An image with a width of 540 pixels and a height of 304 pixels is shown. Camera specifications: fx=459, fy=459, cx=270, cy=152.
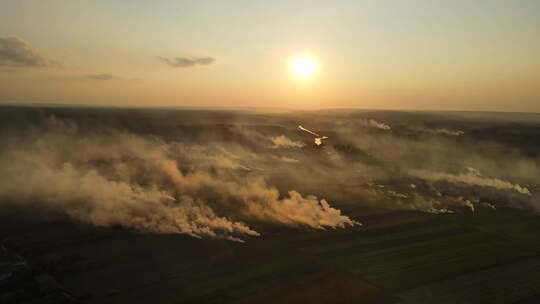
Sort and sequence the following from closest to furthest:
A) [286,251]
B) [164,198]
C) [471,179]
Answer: [286,251]
[164,198]
[471,179]

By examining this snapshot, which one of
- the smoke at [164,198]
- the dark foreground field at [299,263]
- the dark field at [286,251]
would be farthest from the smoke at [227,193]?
the dark foreground field at [299,263]

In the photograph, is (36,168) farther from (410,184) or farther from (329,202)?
(410,184)

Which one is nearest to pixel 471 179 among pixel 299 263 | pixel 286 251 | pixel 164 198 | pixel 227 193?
pixel 227 193

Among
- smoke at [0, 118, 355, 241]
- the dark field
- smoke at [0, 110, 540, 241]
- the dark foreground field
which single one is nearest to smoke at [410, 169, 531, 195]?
smoke at [0, 110, 540, 241]

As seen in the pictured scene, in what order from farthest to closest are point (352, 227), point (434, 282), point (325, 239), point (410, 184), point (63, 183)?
point (410, 184)
point (63, 183)
point (352, 227)
point (325, 239)
point (434, 282)

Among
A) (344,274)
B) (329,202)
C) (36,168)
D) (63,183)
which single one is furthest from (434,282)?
(36,168)

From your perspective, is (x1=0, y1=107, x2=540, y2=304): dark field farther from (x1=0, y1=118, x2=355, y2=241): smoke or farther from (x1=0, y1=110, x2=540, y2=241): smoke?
(x1=0, y1=110, x2=540, y2=241): smoke

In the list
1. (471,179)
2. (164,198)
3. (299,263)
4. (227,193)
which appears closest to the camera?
(299,263)

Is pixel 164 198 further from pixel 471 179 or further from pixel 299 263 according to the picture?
pixel 471 179
